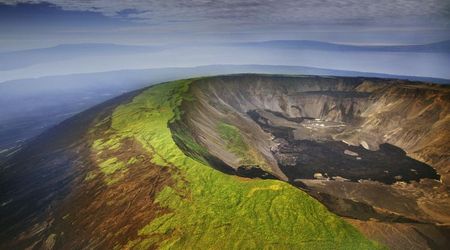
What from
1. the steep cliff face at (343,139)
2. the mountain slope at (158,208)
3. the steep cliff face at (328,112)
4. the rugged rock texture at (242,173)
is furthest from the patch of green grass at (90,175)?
the steep cliff face at (328,112)

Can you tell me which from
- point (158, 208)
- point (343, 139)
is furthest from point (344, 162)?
point (158, 208)

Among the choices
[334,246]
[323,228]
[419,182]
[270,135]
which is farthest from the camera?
[270,135]

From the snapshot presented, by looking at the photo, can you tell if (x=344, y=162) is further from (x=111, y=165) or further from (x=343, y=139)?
(x=111, y=165)

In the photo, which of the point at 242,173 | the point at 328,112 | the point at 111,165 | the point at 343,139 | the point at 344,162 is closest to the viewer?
the point at 111,165

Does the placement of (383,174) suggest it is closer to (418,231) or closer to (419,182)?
(419,182)

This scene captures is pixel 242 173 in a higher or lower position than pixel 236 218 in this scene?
lower

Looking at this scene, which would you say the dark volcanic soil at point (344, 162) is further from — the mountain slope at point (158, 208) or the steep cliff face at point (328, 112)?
the mountain slope at point (158, 208)

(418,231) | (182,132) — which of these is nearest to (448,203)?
(418,231)

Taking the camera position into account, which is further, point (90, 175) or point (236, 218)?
point (90, 175)
